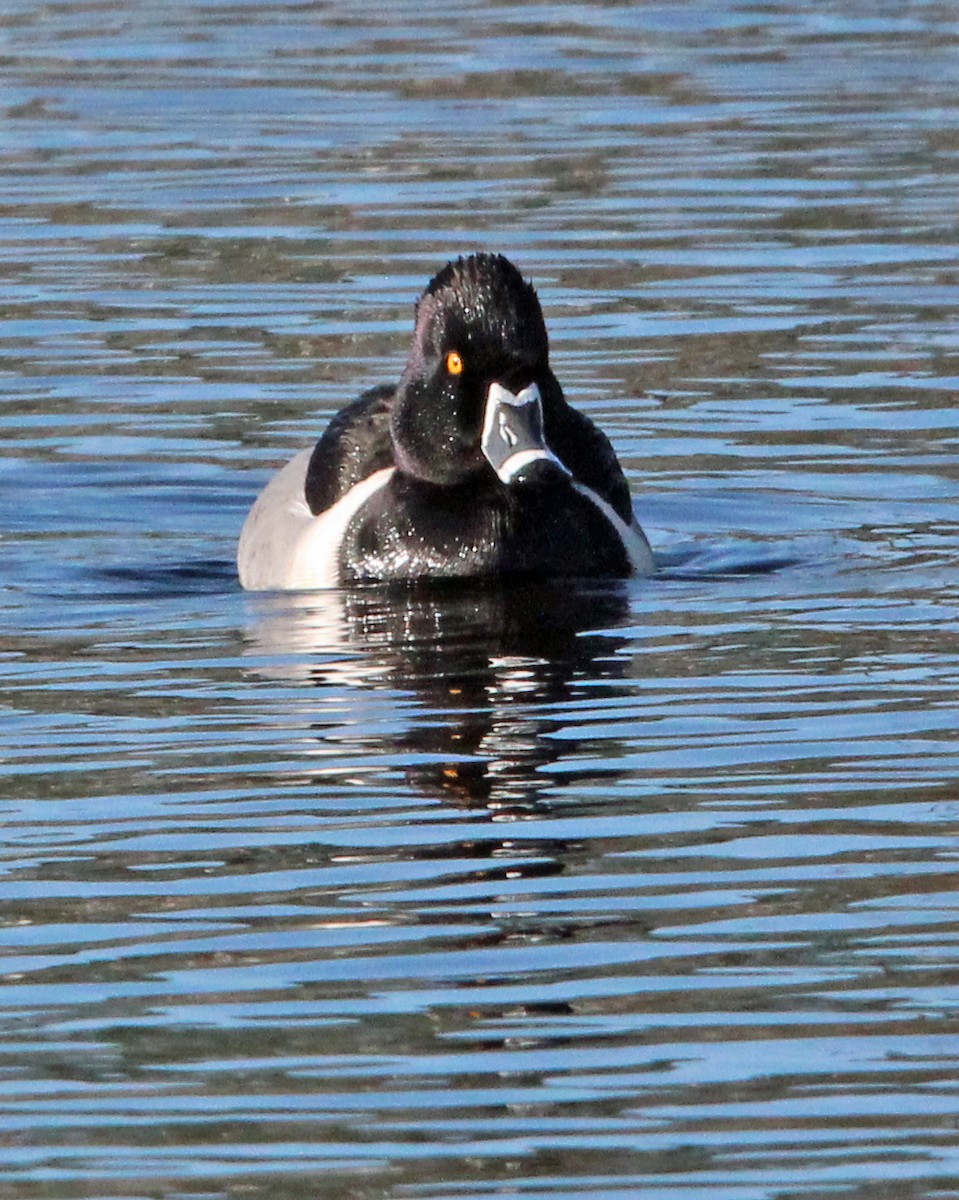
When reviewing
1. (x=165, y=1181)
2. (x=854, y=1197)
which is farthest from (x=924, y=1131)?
(x=165, y=1181)

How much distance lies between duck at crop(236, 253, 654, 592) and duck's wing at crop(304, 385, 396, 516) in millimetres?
26

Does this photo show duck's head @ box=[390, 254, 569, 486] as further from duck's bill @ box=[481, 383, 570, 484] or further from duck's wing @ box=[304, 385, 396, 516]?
duck's wing @ box=[304, 385, 396, 516]

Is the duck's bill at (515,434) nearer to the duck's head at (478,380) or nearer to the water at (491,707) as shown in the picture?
the duck's head at (478,380)

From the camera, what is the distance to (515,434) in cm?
962

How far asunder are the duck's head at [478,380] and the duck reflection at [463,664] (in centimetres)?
45

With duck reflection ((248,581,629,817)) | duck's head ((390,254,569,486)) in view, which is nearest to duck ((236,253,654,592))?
duck's head ((390,254,569,486))

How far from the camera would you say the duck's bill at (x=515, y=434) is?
9.57 metres

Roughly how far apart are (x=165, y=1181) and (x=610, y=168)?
1307cm

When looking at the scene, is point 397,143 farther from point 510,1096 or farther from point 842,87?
point 510,1096

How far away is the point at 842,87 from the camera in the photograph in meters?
20.1

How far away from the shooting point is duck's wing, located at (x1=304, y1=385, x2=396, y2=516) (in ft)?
34.4

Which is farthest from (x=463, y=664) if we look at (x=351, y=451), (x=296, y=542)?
(x=351, y=451)

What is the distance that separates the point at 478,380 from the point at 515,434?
0.31 m

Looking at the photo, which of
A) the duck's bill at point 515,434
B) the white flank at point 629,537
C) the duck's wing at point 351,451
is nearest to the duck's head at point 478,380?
the duck's bill at point 515,434
